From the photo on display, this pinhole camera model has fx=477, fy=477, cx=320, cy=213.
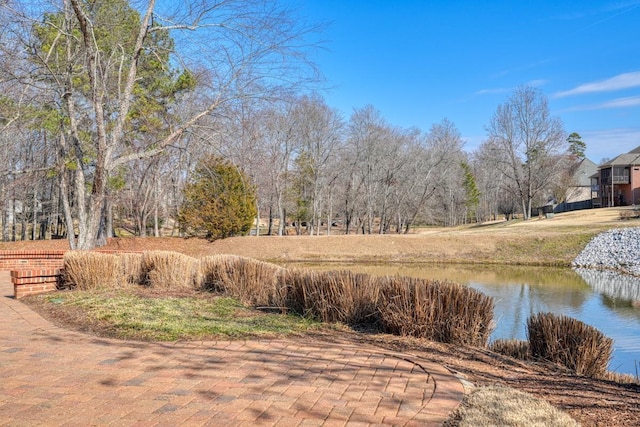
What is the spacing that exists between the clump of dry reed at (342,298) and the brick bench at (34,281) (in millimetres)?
4458

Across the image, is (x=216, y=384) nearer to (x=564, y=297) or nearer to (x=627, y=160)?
(x=564, y=297)

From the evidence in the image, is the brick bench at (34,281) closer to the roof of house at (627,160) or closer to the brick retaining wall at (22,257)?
the brick retaining wall at (22,257)

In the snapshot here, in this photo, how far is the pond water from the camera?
8359 mm

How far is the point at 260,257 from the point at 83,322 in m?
21.0

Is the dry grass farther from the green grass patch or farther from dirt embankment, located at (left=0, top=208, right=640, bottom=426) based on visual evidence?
dirt embankment, located at (left=0, top=208, right=640, bottom=426)

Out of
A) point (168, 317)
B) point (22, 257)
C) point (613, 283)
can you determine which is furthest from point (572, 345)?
point (613, 283)

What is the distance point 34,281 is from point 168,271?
2.04 metres

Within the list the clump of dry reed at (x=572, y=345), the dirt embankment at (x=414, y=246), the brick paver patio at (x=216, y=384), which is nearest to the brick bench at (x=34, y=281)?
the brick paver patio at (x=216, y=384)

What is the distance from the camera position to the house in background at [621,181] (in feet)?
142

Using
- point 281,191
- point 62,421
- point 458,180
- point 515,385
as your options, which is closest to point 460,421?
point 515,385

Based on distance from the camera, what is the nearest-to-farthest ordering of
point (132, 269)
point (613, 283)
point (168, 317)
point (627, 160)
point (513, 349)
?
point (168, 317) → point (513, 349) → point (132, 269) → point (613, 283) → point (627, 160)

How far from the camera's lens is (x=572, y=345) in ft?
17.5

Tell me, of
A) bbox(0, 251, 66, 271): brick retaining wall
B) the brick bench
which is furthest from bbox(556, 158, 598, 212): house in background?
the brick bench

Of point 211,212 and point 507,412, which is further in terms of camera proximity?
point 211,212
